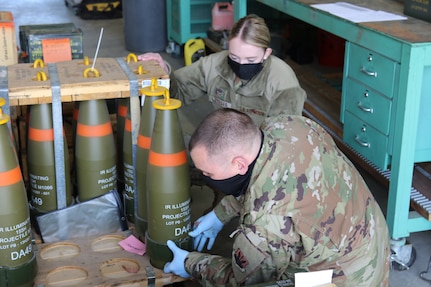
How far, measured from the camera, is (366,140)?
3.05m

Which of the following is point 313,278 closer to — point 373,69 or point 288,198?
point 288,198

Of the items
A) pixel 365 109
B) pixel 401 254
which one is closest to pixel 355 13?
pixel 365 109

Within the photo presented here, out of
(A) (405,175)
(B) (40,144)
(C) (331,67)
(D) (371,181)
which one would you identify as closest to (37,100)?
(B) (40,144)

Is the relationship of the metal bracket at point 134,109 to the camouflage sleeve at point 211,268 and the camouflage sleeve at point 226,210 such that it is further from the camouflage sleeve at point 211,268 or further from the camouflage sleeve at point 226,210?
the camouflage sleeve at point 211,268

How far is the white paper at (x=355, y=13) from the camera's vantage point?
10.0 ft

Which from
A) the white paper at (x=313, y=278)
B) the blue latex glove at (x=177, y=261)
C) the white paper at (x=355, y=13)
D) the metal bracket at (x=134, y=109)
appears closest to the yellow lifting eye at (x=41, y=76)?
the metal bracket at (x=134, y=109)

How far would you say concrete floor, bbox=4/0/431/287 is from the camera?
112 inches

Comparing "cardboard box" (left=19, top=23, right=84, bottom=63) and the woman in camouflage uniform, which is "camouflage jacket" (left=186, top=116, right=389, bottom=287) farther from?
"cardboard box" (left=19, top=23, right=84, bottom=63)

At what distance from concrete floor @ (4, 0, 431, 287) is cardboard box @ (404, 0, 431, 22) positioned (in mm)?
952

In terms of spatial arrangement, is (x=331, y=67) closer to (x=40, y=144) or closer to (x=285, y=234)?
(x=40, y=144)

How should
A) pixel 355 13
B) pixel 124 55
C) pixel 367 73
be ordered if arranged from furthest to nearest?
pixel 124 55 → pixel 355 13 → pixel 367 73

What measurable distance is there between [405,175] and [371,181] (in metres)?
0.90

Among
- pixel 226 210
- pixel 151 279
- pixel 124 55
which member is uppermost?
pixel 226 210

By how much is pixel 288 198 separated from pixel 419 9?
5.81 feet
